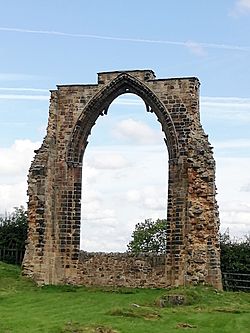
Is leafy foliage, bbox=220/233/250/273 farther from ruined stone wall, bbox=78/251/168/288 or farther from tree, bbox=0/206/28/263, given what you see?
tree, bbox=0/206/28/263

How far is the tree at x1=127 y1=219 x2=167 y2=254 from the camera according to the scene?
37906 millimetres

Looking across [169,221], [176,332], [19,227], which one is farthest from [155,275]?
[176,332]

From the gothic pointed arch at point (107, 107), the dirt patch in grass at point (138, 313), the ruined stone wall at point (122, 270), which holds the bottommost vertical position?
the dirt patch in grass at point (138, 313)

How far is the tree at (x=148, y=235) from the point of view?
3791 cm

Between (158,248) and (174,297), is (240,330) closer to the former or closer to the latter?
(174,297)

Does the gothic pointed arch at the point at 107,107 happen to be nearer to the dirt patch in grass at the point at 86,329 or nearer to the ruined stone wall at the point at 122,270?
the ruined stone wall at the point at 122,270

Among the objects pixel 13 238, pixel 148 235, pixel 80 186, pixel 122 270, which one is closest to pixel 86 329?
pixel 122 270

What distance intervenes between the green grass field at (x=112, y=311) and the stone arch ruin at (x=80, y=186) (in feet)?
3.75

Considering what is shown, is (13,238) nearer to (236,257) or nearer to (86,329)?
(236,257)

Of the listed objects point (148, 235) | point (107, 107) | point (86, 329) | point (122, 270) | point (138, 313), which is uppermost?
point (107, 107)

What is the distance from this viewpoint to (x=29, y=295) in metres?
21.4

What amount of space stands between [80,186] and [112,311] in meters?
9.76

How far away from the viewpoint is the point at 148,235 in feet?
128

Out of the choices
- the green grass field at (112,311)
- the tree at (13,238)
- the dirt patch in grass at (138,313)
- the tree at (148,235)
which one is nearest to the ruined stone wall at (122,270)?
the green grass field at (112,311)
